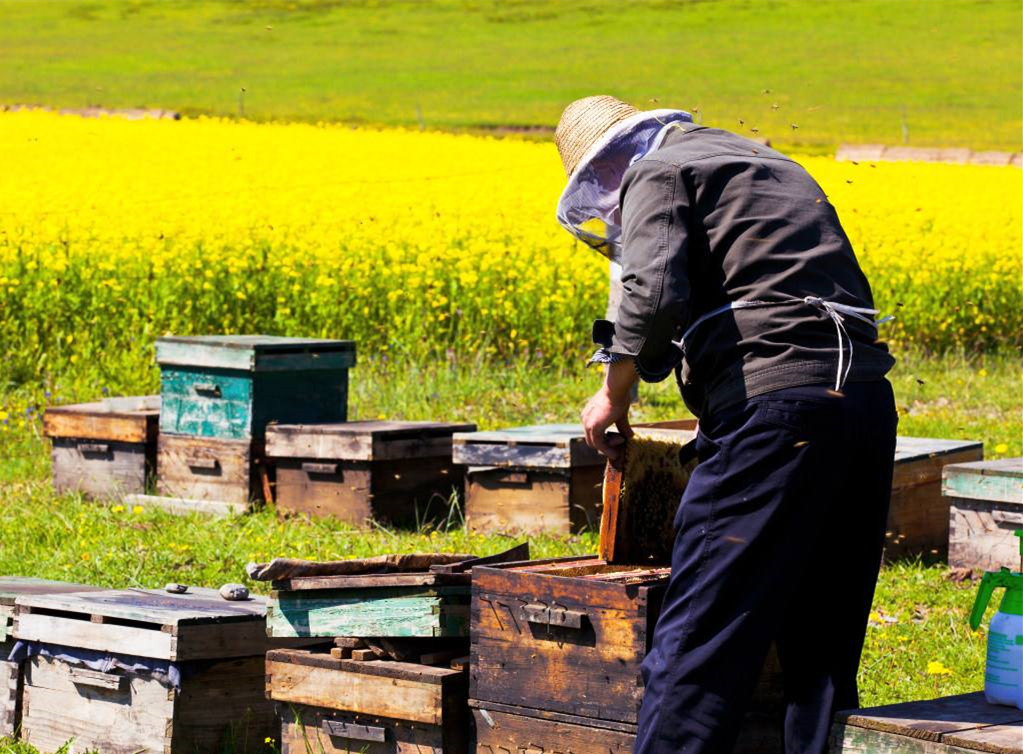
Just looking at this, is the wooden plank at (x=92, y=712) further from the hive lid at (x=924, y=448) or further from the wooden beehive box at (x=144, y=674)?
the hive lid at (x=924, y=448)

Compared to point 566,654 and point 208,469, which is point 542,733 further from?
point 208,469

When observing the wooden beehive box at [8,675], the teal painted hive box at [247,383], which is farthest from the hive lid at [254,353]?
the wooden beehive box at [8,675]

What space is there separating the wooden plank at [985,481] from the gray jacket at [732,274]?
9.68ft

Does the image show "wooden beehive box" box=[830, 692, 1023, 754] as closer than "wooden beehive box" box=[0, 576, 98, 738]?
Yes

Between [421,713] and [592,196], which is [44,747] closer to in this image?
[421,713]

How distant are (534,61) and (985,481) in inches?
1647

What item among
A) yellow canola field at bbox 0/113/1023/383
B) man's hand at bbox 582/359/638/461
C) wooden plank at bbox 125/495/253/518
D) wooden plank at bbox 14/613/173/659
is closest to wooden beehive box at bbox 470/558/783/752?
man's hand at bbox 582/359/638/461

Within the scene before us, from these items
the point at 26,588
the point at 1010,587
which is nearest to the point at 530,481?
the point at 26,588

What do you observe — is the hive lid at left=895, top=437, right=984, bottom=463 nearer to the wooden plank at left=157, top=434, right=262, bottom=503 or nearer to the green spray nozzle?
the wooden plank at left=157, top=434, right=262, bottom=503

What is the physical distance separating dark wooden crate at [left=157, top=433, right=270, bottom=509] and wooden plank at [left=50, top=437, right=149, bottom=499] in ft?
0.66

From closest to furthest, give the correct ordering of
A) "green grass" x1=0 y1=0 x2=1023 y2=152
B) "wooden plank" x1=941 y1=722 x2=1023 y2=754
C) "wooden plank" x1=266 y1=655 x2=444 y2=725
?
"wooden plank" x1=941 y1=722 x2=1023 y2=754 → "wooden plank" x1=266 y1=655 x2=444 y2=725 → "green grass" x1=0 y1=0 x2=1023 y2=152

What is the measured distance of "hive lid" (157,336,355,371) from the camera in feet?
23.5

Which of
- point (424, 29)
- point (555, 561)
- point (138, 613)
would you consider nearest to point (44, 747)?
point (138, 613)

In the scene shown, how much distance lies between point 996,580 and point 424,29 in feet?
166
